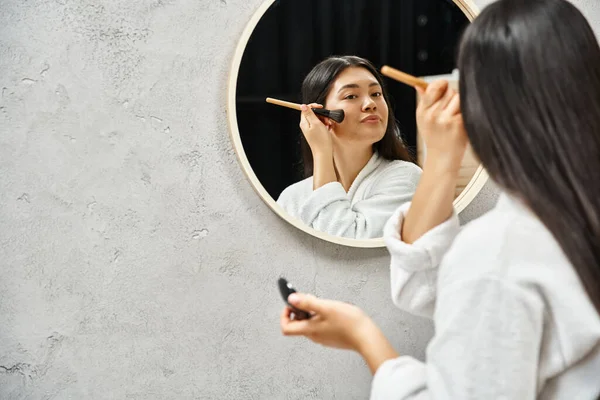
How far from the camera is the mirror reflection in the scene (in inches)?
49.5

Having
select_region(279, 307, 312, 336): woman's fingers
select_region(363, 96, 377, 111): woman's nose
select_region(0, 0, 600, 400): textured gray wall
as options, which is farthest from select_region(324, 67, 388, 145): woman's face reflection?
select_region(279, 307, 312, 336): woman's fingers

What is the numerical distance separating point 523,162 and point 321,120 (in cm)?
61

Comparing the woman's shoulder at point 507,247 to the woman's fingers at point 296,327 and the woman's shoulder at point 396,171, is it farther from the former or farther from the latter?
the woman's shoulder at point 396,171

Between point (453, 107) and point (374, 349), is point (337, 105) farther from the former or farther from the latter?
point (374, 349)

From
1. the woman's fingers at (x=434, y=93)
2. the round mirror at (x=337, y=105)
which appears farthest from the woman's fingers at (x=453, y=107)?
the round mirror at (x=337, y=105)

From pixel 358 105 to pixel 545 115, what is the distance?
61 cm

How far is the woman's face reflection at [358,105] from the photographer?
4.20 feet

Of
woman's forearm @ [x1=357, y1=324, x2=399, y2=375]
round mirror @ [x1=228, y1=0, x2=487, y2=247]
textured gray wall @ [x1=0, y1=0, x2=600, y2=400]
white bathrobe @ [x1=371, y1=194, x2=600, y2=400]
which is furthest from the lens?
round mirror @ [x1=228, y1=0, x2=487, y2=247]

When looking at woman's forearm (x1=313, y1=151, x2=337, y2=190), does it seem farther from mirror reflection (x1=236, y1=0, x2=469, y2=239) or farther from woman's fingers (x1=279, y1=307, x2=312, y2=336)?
woman's fingers (x1=279, y1=307, x2=312, y2=336)

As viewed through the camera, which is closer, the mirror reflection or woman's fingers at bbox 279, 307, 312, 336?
woman's fingers at bbox 279, 307, 312, 336

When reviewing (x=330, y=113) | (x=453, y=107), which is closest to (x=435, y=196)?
(x=453, y=107)

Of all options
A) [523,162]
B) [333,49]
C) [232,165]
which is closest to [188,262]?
[232,165]

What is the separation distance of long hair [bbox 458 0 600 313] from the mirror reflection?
551 mm

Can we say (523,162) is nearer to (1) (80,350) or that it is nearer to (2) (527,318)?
Result: (2) (527,318)
